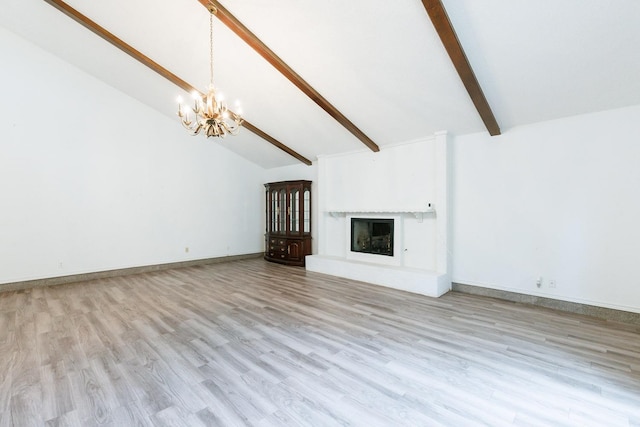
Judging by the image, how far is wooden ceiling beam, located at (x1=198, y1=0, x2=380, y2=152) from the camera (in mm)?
3336

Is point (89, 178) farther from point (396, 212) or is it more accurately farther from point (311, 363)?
point (396, 212)

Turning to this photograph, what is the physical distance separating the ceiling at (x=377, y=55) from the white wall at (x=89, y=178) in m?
0.59

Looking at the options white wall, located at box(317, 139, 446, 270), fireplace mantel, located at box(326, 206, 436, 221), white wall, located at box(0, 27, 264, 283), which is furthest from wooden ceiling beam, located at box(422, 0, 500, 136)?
white wall, located at box(0, 27, 264, 283)

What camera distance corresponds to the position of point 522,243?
4113 mm

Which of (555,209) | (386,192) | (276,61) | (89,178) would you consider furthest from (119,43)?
(555,209)

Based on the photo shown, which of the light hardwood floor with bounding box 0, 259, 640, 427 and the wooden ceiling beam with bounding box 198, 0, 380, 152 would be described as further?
the wooden ceiling beam with bounding box 198, 0, 380, 152

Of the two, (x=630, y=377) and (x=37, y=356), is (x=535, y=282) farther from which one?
(x=37, y=356)

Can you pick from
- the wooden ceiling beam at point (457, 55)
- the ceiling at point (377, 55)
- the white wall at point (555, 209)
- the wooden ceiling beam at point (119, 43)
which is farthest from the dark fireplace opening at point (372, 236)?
the wooden ceiling beam at point (119, 43)

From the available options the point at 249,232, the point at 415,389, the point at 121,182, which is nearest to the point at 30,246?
the point at 121,182

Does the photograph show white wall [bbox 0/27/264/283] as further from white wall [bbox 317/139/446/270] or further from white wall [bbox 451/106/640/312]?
white wall [bbox 451/106/640/312]

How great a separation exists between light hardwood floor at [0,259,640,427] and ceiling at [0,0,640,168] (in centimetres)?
272

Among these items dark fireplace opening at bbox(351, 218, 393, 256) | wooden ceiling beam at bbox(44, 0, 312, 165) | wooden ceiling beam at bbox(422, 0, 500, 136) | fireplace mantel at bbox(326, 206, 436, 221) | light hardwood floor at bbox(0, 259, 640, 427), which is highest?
wooden ceiling beam at bbox(44, 0, 312, 165)

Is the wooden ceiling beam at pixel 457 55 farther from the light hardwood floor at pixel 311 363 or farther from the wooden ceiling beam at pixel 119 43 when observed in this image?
the wooden ceiling beam at pixel 119 43

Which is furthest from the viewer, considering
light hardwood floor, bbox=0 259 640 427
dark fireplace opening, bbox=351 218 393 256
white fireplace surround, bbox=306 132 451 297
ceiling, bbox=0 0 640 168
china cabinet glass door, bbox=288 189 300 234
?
china cabinet glass door, bbox=288 189 300 234
